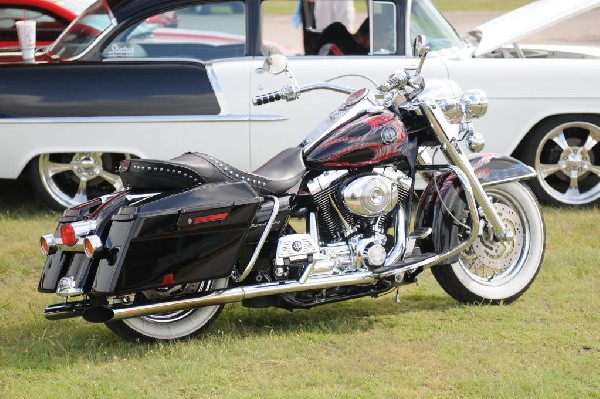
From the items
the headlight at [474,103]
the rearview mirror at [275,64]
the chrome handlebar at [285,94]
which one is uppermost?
the rearview mirror at [275,64]

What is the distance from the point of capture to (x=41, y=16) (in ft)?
31.0

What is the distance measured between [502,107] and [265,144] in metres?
1.63

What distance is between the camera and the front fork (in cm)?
541

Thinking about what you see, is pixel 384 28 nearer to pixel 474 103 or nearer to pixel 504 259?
pixel 474 103

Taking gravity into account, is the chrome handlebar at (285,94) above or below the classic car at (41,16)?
below

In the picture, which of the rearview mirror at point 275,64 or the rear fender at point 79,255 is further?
the rearview mirror at point 275,64

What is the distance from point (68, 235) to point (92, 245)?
164 mm

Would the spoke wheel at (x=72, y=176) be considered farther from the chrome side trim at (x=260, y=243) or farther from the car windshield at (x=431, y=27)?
the chrome side trim at (x=260, y=243)

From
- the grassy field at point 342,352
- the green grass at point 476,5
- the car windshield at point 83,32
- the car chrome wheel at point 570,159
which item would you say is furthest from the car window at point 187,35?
the green grass at point 476,5

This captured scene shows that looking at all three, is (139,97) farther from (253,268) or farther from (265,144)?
(253,268)

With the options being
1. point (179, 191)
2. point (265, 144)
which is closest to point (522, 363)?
point (179, 191)

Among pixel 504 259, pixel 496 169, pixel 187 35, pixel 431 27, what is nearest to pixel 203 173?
pixel 496 169

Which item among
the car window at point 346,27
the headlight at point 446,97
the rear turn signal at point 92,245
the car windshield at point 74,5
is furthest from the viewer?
the car windshield at point 74,5

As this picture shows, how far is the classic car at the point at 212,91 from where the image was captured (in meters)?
7.46
